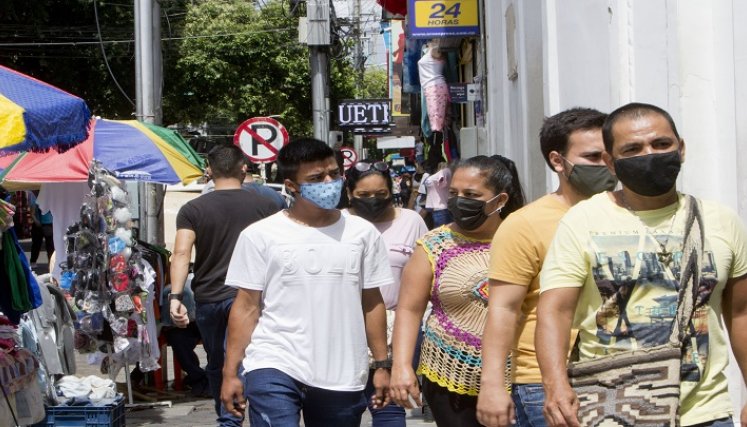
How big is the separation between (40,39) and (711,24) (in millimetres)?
21811

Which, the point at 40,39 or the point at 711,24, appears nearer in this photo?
the point at 711,24

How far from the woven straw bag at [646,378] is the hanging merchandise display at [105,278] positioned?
6.30 meters

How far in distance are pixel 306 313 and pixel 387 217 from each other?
1915 mm

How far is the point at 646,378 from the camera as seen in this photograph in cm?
328

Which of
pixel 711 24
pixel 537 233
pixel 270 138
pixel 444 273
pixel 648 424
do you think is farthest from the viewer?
pixel 270 138

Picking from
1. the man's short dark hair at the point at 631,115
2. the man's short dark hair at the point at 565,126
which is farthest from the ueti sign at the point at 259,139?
the man's short dark hair at the point at 631,115

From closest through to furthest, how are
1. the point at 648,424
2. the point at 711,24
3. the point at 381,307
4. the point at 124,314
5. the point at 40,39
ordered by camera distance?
the point at 648,424 < the point at 381,307 < the point at 711,24 < the point at 124,314 < the point at 40,39

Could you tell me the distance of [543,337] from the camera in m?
3.45

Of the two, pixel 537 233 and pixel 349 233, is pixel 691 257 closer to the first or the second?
pixel 537 233

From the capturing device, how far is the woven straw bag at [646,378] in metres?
3.27

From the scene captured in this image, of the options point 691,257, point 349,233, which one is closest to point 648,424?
point 691,257

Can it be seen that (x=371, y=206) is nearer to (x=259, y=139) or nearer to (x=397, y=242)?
(x=397, y=242)

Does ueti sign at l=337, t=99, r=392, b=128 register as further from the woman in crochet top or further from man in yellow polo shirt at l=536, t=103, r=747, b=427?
man in yellow polo shirt at l=536, t=103, r=747, b=427

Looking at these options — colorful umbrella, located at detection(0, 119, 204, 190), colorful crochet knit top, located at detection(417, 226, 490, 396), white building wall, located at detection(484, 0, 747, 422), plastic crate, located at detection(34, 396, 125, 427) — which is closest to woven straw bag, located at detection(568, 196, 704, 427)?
colorful crochet knit top, located at detection(417, 226, 490, 396)
